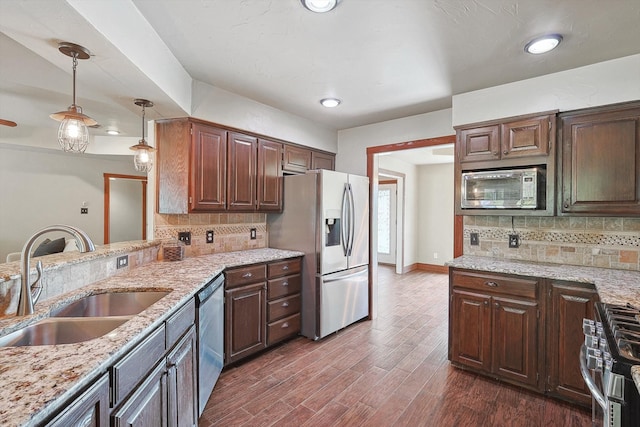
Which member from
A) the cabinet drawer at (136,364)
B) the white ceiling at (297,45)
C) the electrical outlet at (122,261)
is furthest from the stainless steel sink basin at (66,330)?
the white ceiling at (297,45)

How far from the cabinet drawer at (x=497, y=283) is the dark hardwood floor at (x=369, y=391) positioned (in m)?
0.75

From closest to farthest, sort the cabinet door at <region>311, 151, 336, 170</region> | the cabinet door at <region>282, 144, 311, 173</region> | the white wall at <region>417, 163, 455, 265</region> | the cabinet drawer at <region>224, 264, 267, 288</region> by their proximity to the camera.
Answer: the cabinet drawer at <region>224, 264, 267, 288</region>, the cabinet door at <region>282, 144, 311, 173</region>, the cabinet door at <region>311, 151, 336, 170</region>, the white wall at <region>417, 163, 455, 265</region>

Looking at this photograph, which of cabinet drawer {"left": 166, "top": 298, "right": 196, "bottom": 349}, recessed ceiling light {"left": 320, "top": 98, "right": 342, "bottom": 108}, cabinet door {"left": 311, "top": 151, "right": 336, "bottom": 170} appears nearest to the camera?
cabinet drawer {"left": 166, "top": 298, "right": 196, "bottom": 349}

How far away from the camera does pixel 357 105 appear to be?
3295 mm

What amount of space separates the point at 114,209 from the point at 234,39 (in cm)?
549

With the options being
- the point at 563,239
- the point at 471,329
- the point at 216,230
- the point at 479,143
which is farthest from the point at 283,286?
the point at 563,239

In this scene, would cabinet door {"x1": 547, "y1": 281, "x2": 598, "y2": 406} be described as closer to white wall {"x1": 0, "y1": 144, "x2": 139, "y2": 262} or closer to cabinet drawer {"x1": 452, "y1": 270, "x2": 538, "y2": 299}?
cabinet drawer {"x1": 452, "y1": 270, "x2": 538, "y2": 299}

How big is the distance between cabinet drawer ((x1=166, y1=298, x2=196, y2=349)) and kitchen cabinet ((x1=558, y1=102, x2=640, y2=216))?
9.31 ft

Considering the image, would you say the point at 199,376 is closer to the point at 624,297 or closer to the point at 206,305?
the point at 206,305

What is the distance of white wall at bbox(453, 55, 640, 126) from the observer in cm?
225

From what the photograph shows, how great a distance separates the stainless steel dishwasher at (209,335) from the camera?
1.97 meters

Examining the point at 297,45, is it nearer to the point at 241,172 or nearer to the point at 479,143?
the point at 241,172

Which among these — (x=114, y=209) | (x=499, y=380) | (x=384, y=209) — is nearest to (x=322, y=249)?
(x=499, y=380)

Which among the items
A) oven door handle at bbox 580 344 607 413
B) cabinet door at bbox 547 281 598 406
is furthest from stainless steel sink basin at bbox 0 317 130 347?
cabinet door at bbox 547 281 598 406
